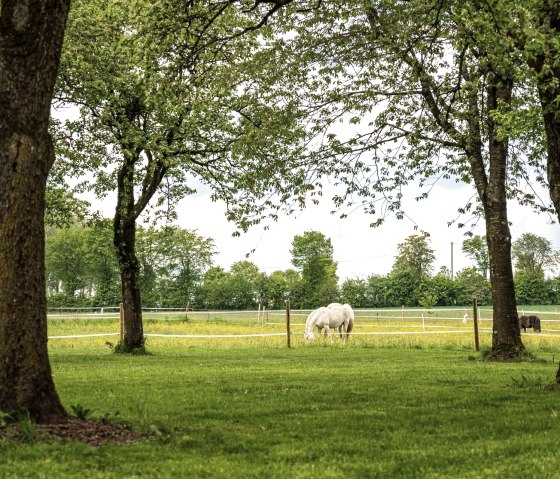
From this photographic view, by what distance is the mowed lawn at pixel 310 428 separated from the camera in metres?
5.24

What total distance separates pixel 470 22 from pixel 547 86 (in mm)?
1478

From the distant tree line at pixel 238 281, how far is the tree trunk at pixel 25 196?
59950 mm

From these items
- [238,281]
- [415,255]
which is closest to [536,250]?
[415,255]

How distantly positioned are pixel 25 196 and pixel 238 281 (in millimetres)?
75635

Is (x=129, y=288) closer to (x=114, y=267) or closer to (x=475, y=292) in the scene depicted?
(x=475, y=292)

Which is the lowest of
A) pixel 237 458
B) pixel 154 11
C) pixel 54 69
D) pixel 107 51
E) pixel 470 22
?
pixel 237 458

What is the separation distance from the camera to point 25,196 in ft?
21.4

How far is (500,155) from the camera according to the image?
17.8m

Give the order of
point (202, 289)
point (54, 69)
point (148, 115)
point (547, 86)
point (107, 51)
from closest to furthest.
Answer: point (54, 69)
point (547, 86)
point (107, 51)
point (148, 115)
point (202, 289)

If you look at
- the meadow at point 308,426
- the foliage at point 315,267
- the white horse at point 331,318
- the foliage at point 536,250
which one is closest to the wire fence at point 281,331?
the white horse at point 331,318

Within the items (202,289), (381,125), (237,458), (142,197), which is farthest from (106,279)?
(237,458)

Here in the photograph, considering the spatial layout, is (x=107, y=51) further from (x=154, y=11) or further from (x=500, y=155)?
(x=500, y=155)

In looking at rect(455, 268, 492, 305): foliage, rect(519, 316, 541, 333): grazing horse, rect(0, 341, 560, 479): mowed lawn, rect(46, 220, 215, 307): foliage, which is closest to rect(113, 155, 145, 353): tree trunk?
rect(0, 341, 560, 479): mowed lawn

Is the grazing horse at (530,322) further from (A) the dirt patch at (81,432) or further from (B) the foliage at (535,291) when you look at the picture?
(B) the foliage at (535,291)
